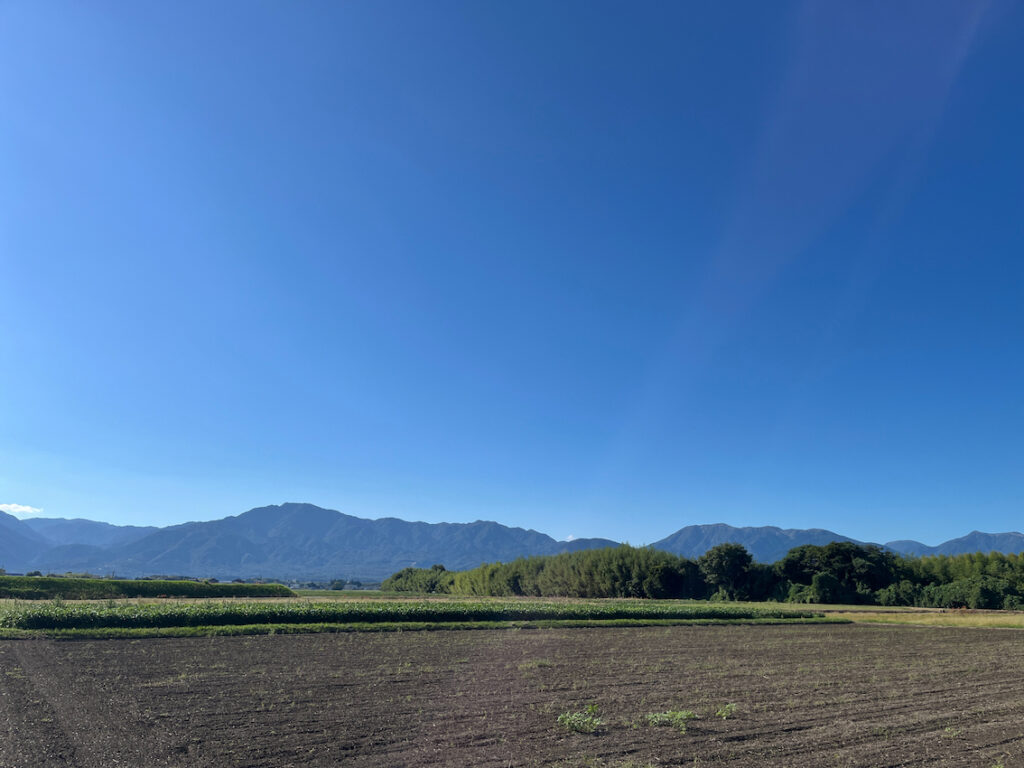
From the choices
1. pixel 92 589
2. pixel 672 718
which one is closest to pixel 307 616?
pixel 672 718

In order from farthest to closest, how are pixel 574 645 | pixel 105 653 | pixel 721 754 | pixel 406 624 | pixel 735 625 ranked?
pixel 735 625, pixel 406 624, pixel 574 645, pixel 105 653, pixel 721 754

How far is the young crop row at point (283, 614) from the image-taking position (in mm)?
24625

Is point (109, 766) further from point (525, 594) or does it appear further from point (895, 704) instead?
point (525, 594)

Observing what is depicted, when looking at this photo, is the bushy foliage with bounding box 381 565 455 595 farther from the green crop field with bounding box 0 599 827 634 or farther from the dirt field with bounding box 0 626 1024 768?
the dirt field with bounding box 0 626 1024 768

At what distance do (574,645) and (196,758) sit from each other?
54.1ft

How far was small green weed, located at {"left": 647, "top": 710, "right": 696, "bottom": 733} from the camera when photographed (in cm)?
1039

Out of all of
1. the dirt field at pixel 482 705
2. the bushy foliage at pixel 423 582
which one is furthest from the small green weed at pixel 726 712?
the bushy foliage at pixel 423 582

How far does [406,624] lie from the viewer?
2889 cm

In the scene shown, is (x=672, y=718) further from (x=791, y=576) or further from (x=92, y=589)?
(x=791, y=576)

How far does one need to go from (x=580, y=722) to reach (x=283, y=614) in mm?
24160

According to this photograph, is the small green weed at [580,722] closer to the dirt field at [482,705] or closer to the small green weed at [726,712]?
the dirt field at [482,705]

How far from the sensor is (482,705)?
38.1 ft

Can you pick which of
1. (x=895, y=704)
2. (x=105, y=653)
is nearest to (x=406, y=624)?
(x=105, y=653)

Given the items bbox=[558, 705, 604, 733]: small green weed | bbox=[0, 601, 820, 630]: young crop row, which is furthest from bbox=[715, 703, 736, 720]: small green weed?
bbox=[0, 601, 820, 630]: young crop row
